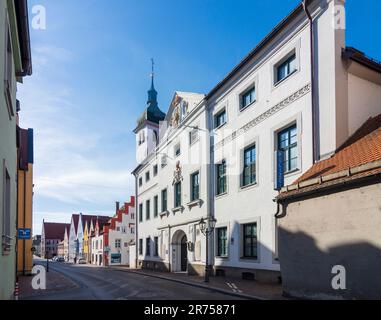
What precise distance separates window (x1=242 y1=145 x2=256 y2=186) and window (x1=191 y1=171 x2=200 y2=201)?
6362 millimetres

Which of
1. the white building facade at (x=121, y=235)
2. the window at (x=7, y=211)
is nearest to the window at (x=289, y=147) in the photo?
the window at (x=7, y=211)

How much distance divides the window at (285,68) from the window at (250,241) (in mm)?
7014

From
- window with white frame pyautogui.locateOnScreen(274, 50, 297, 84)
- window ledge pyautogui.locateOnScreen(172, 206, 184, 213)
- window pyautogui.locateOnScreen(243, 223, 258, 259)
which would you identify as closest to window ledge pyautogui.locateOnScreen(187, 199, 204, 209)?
window ledge pyautogui.locateOnScreen(172, 206, 184, 213)

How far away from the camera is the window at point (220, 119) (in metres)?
26.0

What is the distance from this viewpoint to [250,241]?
21828mm

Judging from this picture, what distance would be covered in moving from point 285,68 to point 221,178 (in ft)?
26.2

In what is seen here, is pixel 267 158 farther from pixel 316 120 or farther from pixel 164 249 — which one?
pixel 164 249

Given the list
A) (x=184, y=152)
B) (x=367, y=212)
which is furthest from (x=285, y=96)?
(x=184, y=152)

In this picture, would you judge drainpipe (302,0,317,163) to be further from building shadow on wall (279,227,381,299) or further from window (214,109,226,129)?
window (214,109,226,129)

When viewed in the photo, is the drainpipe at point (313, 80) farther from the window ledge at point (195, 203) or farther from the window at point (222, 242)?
the window ledge at point (195, 203)

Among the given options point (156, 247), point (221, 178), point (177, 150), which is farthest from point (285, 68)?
point (156, 247)

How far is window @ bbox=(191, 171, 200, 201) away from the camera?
94.7 feet

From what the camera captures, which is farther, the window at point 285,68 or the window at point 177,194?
the window at point 177,194

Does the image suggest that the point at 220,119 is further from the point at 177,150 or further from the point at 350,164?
the point at 350,164
